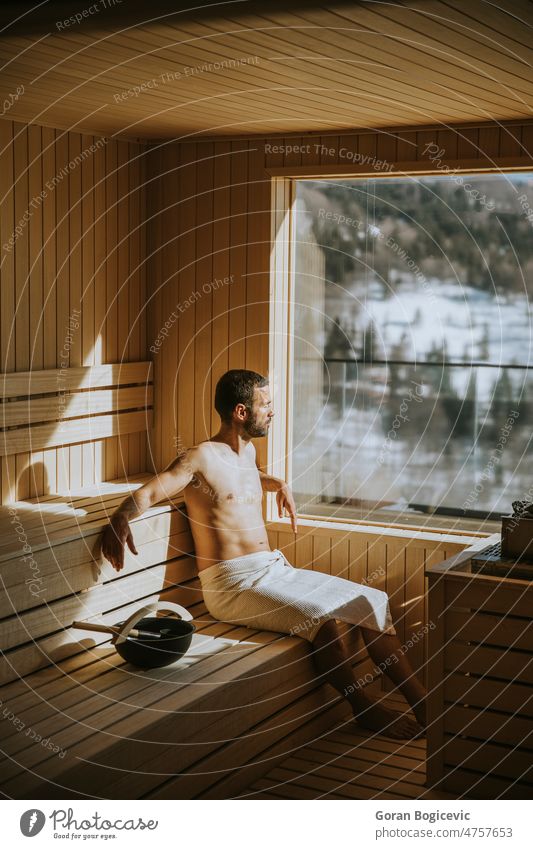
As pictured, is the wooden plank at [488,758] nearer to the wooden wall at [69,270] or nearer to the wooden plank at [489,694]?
the wooden plank at [489,694]

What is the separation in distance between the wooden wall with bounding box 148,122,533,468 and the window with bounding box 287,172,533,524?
0.70 feet

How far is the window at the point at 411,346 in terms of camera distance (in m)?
5.02

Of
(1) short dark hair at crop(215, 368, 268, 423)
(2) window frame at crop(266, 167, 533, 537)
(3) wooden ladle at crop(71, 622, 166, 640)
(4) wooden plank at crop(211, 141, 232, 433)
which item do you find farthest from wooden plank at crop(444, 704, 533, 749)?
(4) wooden plank at crop(211, 141, 232, 433)

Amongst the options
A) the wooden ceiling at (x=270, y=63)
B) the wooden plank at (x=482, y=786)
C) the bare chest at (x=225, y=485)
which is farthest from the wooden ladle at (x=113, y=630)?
the wooden ceiling at (x=270, y=63)

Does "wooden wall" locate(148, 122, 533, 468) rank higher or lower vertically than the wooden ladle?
higher

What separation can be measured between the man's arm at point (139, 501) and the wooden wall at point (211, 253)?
0.77m

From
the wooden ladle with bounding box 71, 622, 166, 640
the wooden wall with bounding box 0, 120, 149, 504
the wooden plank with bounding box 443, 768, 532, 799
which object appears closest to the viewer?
the wooden plank with bounding box 443, 768, 532, 799

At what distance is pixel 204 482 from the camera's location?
4.69 meters

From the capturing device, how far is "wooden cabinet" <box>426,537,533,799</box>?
3732 millimetres

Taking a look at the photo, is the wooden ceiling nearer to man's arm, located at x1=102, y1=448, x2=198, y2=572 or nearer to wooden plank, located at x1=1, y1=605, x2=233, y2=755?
man's arm, located at x1=102, y1=448, x2=198, y2=572

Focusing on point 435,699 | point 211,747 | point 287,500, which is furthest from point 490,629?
point 287,500

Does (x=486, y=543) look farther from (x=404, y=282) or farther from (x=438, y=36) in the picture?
(x=438, y=36)

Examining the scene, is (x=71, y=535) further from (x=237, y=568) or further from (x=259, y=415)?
(x=259, y=415)

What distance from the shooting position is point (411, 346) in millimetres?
5234
